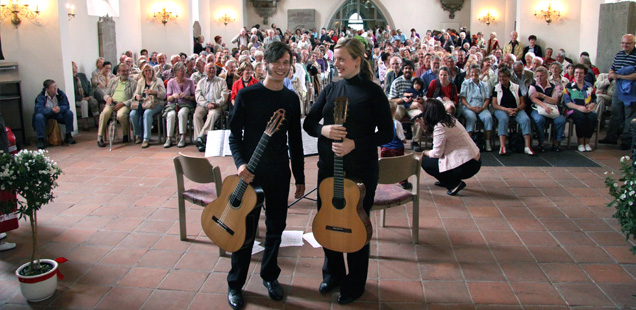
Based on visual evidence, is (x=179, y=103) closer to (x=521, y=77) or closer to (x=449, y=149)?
(x=449, y=149)

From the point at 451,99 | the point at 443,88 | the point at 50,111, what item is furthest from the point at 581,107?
the point at 50,111

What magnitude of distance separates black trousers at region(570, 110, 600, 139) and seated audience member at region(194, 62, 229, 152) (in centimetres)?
496

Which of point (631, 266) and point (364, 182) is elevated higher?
point (364, 182)

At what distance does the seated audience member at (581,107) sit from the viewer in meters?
7.79

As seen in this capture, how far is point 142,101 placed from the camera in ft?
28.2

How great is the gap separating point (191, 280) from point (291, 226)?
122 centimetres

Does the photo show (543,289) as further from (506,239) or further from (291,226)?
(291,226)

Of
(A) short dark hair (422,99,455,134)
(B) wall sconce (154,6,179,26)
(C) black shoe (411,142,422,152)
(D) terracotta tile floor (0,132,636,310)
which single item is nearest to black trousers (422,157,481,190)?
(D) terracotta tile floor (0,132,636,310)

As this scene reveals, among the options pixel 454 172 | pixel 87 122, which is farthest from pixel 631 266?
pixel 87 122

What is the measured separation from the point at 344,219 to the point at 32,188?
1.87m

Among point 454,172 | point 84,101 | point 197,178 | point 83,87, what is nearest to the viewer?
point 197,178

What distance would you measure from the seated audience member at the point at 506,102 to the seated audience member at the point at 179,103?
14.5 ft

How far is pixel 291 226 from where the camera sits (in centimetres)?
475

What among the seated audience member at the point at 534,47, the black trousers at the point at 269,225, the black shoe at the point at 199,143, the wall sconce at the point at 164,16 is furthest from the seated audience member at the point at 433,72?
the wall sconce at the point at 164,16
